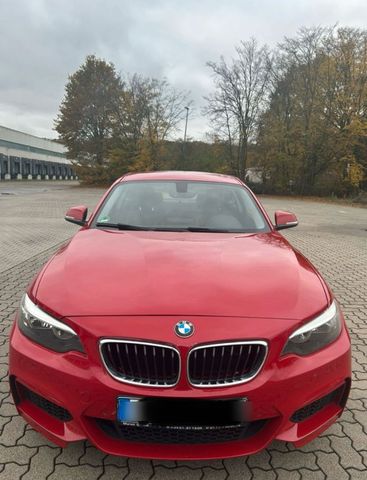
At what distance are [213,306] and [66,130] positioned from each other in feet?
150

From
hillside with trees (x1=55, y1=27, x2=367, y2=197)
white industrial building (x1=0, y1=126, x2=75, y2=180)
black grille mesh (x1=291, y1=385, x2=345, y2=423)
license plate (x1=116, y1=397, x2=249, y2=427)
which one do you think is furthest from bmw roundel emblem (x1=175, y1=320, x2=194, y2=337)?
white industrial building (x1=0, y1=126, x2=75, y2=180)

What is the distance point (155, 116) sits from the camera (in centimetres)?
3853

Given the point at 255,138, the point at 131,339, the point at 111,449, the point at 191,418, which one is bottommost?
the point at 111,449

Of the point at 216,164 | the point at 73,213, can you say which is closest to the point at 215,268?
the point at 73,213

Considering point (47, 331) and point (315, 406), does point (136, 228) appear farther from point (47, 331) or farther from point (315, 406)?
point (315, 406)

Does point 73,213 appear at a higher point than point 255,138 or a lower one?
lower

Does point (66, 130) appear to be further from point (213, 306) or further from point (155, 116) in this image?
point (213, 306)

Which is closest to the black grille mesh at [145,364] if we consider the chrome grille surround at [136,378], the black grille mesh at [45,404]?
the chrome grille surround at [136,378]

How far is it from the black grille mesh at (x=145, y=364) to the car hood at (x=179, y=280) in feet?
0.59

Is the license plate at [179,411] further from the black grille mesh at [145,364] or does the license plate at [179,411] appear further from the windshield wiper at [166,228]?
the windshield wiper at [166,228]

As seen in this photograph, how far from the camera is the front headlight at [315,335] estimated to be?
1.91m

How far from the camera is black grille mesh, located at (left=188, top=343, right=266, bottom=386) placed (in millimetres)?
1782

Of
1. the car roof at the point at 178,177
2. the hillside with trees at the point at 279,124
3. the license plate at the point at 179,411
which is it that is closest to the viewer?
the license plate at the point at 179,411

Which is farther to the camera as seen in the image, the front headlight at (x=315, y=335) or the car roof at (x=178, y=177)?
the car roof at (x=178, y=177)
